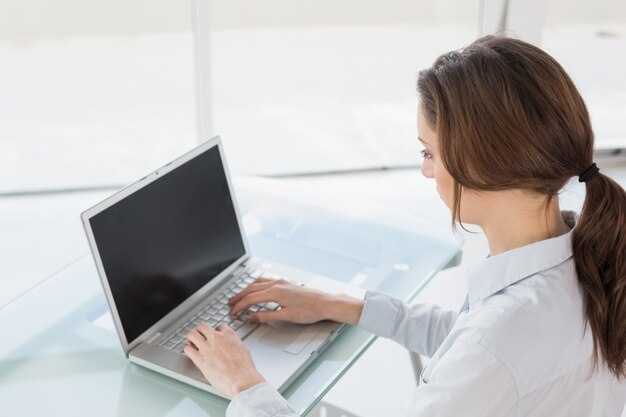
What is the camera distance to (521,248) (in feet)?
4.41

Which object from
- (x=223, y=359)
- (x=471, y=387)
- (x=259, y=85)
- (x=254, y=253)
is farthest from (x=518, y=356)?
(x=259, y=85)

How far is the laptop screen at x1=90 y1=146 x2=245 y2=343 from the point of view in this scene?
1.59 metres

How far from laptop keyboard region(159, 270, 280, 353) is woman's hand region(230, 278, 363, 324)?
0.01m

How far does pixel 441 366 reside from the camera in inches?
49.1

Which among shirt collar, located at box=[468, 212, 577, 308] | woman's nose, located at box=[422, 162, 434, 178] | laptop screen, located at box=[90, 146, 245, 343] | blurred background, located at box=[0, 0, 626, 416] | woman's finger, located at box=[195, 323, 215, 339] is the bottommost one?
blurred background, located at box=[0, 0, 626, 416]

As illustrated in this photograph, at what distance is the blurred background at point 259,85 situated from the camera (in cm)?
390

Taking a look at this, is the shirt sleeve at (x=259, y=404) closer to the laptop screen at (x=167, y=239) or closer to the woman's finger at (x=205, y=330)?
the woman's finger at (x=205, y=330)

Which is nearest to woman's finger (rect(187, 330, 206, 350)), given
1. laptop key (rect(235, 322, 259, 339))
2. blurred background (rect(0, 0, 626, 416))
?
laptop key (rect(235, 322, 259, 339))

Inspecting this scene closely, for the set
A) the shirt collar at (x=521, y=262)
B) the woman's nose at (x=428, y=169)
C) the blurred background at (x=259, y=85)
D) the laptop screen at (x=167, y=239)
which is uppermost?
the woman's nose at (x=428, y=169)

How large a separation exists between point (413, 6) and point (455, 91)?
3.09 metres

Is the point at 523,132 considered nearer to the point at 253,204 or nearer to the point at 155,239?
the point at 155,239

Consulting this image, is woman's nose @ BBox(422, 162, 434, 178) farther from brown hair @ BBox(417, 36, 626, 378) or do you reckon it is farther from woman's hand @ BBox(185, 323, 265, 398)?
woman's hand @ BBox(185, 323, 265, 398)

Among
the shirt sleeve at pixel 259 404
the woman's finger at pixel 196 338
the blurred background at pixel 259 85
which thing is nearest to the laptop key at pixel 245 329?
the woman's finger at pixel 196 338

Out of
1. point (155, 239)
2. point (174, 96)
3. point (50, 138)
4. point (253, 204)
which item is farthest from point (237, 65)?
point (155, 239)
